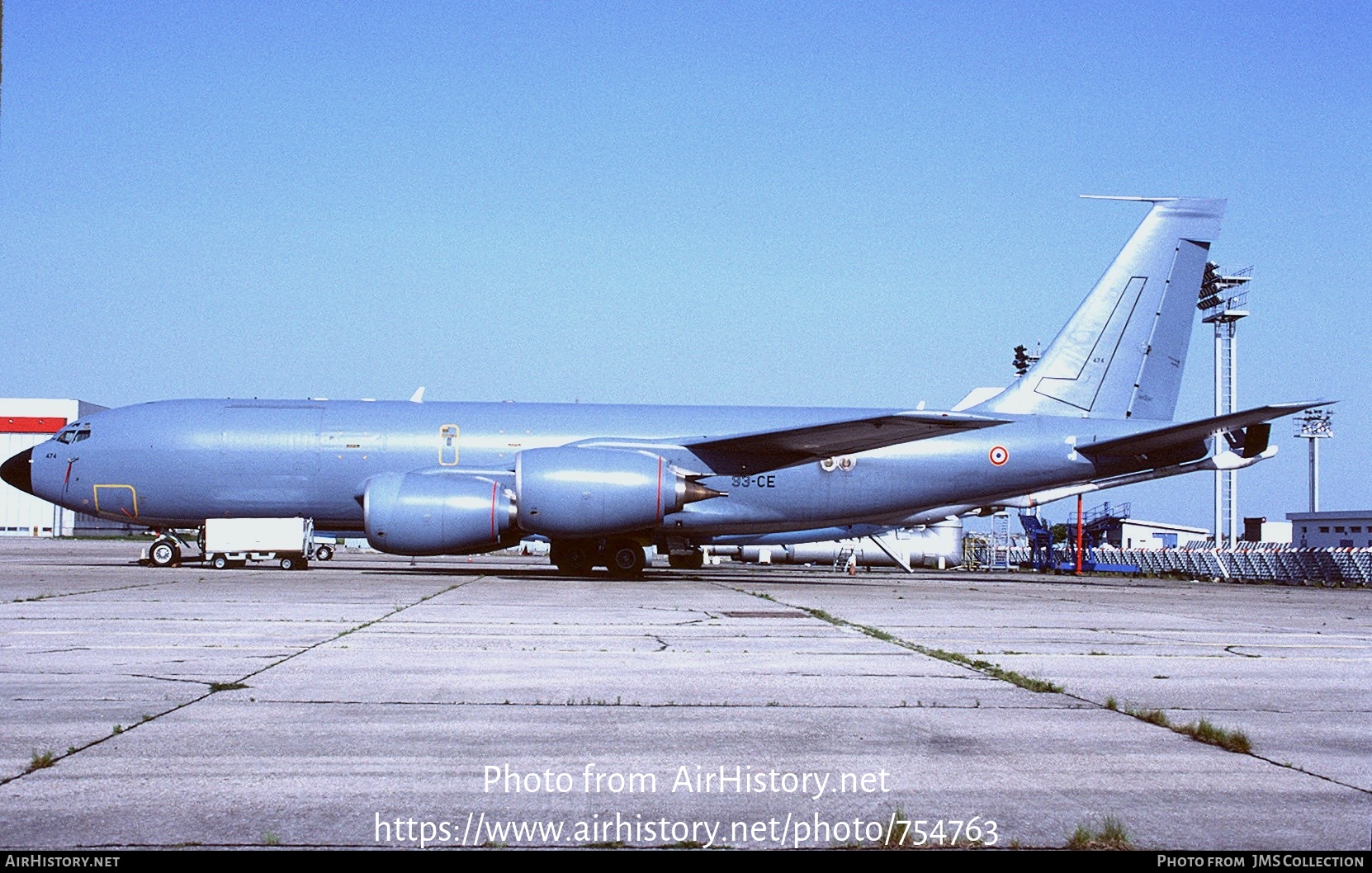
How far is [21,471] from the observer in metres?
26.6

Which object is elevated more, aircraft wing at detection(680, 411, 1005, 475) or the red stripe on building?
the red stripe on building

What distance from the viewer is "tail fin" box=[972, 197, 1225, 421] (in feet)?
87.4

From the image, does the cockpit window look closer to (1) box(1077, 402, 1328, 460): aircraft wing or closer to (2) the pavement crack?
(2) the pavement crack

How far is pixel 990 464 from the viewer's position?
84.2ft

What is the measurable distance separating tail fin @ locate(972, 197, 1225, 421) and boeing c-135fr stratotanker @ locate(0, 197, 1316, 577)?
4cm

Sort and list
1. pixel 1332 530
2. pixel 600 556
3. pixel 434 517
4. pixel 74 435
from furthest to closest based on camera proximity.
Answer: pixel 1332 530 → pixel 600 556 → pixel 74 435 → pixel 434 517

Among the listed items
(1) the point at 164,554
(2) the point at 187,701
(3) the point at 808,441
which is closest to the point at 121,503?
(1) the point at 164,554

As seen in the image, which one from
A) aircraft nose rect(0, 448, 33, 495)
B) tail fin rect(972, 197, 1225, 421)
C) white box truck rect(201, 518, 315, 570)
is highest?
tail fin rect(972, 197, 1225, 421)

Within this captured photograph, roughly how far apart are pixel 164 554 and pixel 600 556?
1068cm

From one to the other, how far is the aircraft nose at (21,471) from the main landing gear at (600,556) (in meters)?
12.3

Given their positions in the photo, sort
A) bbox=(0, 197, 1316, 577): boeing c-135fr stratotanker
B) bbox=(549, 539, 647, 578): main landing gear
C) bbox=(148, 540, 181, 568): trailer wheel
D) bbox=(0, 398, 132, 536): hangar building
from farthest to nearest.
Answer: bbox=(0, 398, 132, 536): hangar building
bbox=(148, 540, 181, 568): trailer wheel
bbox=(549, 539, 647, 578): main landing gear
bbox=(0, 197, 1316, 577): boeing c-135fr stratotanker

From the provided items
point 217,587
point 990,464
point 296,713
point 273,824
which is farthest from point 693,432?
point 273,824

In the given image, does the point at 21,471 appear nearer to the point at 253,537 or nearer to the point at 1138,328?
→ the point at 253,537

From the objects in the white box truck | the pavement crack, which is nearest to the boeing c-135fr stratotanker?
the white box truck
